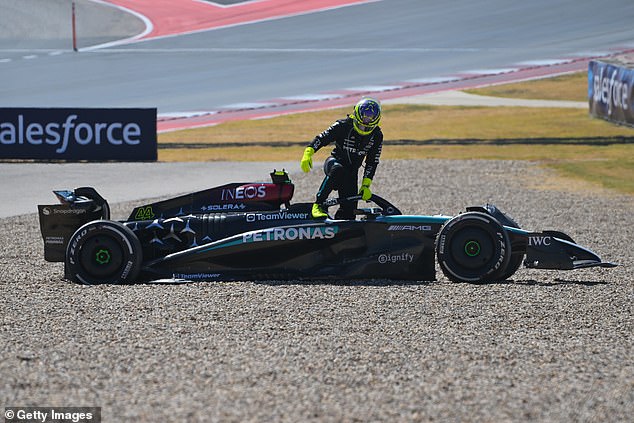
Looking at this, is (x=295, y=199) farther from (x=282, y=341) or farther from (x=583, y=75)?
(x=583, y=75)

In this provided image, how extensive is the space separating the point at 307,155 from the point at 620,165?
13.0 metres

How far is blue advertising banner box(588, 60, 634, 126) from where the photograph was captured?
2717cm

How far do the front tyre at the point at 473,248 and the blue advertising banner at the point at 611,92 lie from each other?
692 inches

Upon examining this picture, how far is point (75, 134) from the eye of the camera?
2366 centimetres

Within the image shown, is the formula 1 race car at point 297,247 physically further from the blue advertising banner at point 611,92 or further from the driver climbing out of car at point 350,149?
the blue advertising banner at point 611,92

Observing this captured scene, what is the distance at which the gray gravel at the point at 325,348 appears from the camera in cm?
632

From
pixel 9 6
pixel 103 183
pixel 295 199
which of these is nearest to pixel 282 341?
pixel 295 199

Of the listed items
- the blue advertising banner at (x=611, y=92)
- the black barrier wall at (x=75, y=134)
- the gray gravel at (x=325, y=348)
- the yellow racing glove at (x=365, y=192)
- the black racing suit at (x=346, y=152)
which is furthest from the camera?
the blue advertising banner at (x=611, y=92)

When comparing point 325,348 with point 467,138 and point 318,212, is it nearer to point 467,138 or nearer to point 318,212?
→ point 318,212

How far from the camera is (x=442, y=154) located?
24.8 metres

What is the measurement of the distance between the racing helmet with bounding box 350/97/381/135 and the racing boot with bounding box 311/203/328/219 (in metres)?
0.94

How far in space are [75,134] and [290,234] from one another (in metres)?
14.2
